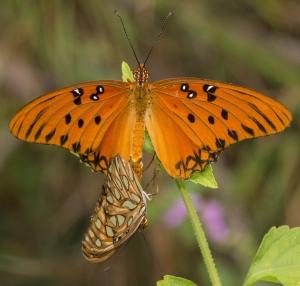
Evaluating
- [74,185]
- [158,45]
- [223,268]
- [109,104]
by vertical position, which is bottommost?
[223,268]

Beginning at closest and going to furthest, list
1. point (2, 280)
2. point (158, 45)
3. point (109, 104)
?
point (109, 104) → point (2, 280) → point (158, 45)

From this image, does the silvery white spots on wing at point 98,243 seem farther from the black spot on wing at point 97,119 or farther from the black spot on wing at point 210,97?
the black spot on wing at point 210,97

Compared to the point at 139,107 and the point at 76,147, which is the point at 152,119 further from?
the point at 76,147

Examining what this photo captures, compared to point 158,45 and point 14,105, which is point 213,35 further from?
point 14,105

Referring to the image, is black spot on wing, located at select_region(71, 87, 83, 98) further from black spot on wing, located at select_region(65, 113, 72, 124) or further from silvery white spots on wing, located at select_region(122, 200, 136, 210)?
silvery white spots on wing, located at select_region(122, 200, 136, 210)

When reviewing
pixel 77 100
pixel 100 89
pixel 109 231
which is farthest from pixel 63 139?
pixel 109 231

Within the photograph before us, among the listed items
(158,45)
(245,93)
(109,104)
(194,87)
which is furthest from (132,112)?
(158,45)
